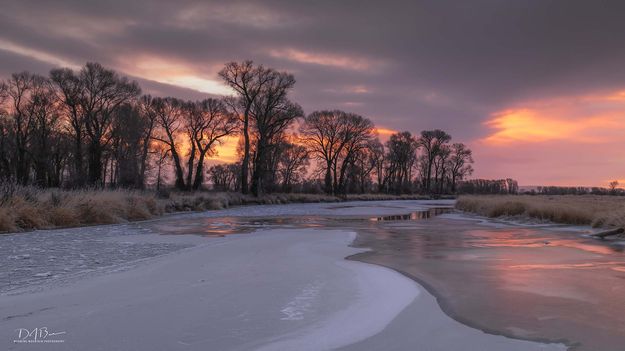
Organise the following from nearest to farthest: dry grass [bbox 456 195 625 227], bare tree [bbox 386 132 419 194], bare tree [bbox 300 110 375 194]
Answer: dry grass [bbox 456 195 625 227] → bare tree [bbox 300 110 375 194] → bare tree [bbox 386 132 419 194]

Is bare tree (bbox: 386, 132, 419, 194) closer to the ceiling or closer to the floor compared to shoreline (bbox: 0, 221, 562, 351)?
closer to the ceiling

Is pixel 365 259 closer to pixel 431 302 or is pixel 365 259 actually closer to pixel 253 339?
pixel 431 302

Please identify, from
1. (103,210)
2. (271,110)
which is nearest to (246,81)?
(271,110)

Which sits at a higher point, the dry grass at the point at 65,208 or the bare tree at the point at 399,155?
the bare tree at the point at 399,155

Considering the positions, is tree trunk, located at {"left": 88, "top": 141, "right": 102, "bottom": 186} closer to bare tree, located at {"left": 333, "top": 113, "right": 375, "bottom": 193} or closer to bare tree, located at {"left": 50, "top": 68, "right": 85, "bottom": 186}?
bare tree, located at {"left": 50, "top": 68, "right": 85, "bottom": 186}

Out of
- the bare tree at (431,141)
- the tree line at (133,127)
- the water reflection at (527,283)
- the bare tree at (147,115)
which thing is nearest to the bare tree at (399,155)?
the bare tree at (431,141)

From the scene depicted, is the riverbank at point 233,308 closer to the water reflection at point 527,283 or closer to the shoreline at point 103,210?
the water reflection at point 527,283

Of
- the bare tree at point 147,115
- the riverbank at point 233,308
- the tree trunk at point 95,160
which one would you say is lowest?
the riverbank at point 233,308

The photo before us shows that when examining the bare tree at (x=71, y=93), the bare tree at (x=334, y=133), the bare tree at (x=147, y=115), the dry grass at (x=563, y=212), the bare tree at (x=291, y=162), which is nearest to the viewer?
the dry grass at (x=563, y=212)

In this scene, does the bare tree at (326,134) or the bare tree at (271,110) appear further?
the bare tree at (326,134)

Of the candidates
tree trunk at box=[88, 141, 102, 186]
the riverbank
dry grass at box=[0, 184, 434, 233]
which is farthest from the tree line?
the riverbank

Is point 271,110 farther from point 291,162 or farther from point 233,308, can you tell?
point 233,308

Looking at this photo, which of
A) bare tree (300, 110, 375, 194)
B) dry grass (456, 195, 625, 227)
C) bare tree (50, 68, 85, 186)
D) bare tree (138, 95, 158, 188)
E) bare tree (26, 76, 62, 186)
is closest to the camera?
dry grass (456, 195, 625, 227)

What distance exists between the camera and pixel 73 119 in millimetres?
43688
